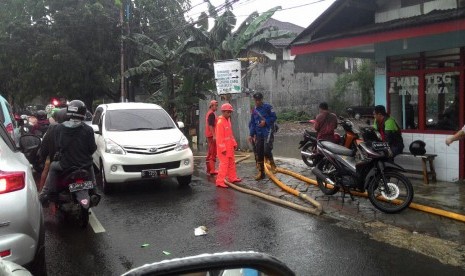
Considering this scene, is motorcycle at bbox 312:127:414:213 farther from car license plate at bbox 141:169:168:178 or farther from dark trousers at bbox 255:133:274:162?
car license plate at bbox 141:169:168:178

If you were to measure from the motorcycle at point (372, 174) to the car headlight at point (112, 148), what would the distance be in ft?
12.3

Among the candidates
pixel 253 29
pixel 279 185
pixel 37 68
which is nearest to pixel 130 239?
pixel 279 185

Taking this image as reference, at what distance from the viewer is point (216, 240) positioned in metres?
5.67

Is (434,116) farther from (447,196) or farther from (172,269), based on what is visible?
(172,269)

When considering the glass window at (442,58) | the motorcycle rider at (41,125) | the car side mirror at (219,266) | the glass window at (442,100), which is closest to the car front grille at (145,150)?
the motorcycle rider at (41,125)

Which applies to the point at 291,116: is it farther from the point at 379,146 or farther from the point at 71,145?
the point at 71,145

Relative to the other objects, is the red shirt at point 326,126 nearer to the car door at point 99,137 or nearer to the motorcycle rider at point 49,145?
the car door at point 99,137

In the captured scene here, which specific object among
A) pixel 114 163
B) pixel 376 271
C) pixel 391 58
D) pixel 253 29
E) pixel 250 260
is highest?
pixel 253 29

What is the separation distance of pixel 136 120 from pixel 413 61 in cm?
592

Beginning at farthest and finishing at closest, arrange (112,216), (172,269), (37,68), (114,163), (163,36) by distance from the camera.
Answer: (37,68) → (163,36) → (114,163) → (112,216) → (172,269)

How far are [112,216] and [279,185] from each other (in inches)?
129

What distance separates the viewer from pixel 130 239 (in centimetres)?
573

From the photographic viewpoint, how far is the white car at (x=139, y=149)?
817 centimetres

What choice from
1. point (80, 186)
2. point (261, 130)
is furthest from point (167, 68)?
point (80, 186)
